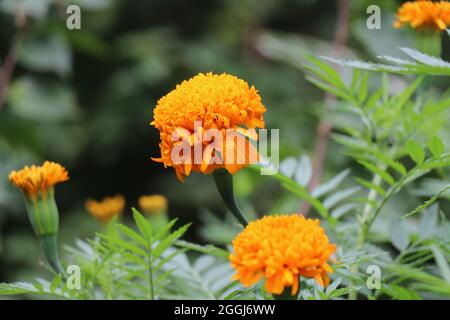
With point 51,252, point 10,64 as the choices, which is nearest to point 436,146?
point 51,252

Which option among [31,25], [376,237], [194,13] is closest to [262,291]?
[376,237]

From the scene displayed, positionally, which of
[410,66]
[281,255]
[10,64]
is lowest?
[281,255]

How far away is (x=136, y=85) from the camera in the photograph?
2.19 metres

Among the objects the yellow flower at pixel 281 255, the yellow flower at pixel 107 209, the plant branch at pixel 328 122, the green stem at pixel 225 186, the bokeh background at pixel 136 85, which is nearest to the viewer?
the yellow flower at pixel 281 255

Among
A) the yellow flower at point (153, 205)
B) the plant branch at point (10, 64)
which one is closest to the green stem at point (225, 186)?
the yellow flower at point (153, 205)

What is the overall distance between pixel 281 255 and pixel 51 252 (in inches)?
9.1

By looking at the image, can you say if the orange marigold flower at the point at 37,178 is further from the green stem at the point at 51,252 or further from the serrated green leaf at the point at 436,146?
the serrated green leaf at the point at 436,146

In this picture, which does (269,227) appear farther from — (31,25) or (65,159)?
(65,159)

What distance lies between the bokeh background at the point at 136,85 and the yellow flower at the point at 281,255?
1158 millimetres

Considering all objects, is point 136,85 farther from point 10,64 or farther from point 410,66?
point 410,66

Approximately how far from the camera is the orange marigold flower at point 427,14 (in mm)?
588

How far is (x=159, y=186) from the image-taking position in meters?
2.16
